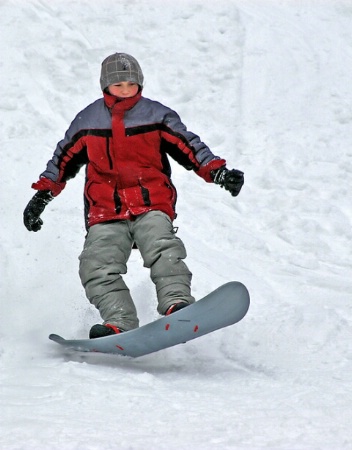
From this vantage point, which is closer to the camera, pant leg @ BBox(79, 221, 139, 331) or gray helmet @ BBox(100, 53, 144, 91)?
pant leg @ BBox(79, 221, 139, 331)

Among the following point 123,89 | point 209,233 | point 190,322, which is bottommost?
point 190,322

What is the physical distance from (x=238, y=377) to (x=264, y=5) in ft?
24.2

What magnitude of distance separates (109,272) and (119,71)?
1.12m

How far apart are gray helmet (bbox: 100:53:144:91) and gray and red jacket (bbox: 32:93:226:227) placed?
0.33ft

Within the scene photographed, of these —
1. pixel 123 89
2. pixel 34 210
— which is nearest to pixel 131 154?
pixel 123 89

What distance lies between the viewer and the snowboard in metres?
3.80

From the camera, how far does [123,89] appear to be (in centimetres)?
445

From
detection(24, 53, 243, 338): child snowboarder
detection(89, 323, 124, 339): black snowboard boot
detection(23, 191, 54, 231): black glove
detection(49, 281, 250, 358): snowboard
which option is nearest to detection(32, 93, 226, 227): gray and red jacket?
detection(24, 53, 243, 338): child snowboarder

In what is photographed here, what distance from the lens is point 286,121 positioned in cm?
838

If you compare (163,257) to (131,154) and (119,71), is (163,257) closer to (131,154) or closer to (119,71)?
(131,154)

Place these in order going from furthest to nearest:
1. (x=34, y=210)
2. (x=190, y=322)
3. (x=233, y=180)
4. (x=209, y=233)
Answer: (x=209, y=233)
(x=34, y=210)
(x=233, y=180)
(x=190, y=322)

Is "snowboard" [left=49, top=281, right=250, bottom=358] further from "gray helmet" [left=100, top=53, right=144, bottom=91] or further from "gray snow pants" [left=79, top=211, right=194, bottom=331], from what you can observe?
"gray helmet" [left=100, top=53, right=144, bottom=91]

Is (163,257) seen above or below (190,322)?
above

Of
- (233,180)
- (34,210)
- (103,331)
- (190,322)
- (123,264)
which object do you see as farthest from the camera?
(34,210)
